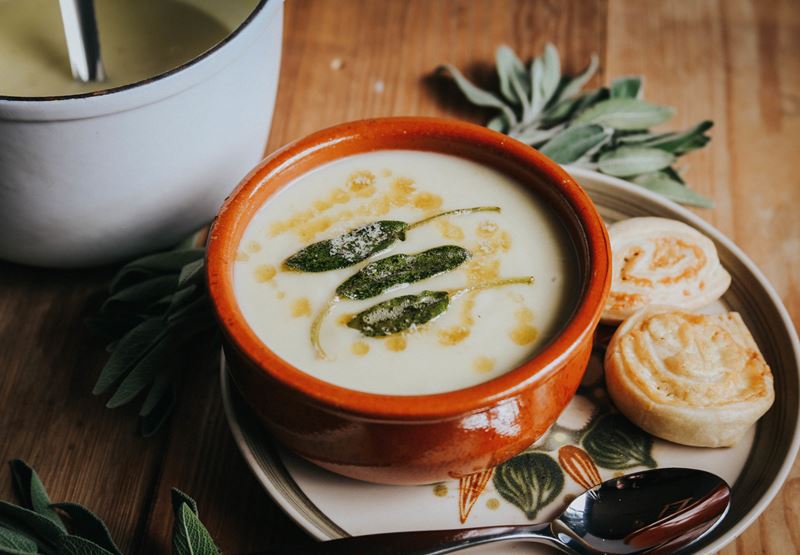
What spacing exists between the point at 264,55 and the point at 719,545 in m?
0.94

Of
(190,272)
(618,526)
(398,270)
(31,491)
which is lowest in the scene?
(31,491)

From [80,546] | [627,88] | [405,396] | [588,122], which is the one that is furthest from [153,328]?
[627,88]

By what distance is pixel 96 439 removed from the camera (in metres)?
1.35

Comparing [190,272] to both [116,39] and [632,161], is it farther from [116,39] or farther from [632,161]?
[632,161]

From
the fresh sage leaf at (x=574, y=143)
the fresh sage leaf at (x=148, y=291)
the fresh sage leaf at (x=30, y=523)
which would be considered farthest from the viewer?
the fresh sage leaf at (x=574, y=143)

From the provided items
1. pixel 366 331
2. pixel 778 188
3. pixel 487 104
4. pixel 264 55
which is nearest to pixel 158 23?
pixel 264 55

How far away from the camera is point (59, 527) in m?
1.14

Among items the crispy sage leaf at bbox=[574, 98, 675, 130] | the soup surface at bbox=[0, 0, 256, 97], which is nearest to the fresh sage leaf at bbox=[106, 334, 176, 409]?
the soup surface at bbox=[0, 0, 256, 97]

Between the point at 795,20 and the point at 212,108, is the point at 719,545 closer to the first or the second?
the point at 212,108

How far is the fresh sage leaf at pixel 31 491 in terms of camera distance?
1206 mm

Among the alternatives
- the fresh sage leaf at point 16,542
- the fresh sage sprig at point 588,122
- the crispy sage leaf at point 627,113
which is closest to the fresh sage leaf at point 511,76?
the fresh sage sprig at point 588,122

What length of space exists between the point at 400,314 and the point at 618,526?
1.22ft

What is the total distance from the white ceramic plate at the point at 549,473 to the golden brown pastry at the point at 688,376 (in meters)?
0.03

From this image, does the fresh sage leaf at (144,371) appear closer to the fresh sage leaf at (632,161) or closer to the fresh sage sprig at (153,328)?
the fresh sage sprig at (153,328)
